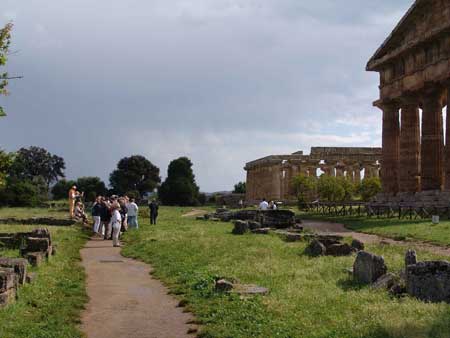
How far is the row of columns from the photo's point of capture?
1690 inches

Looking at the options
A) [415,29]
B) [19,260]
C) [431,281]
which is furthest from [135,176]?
[431,281]

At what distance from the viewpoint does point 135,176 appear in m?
109

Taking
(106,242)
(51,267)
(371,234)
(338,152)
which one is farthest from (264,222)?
(338,152)

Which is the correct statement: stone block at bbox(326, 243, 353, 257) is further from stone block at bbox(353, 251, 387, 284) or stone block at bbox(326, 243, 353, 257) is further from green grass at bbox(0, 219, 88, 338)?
green grass at bbox(0, 219, 88, 338)

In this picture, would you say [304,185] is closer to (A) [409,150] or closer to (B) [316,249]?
(A) [409,150]

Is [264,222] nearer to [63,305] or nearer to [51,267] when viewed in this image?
[51,267]

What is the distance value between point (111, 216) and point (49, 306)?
1696 cm

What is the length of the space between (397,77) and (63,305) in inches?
1540

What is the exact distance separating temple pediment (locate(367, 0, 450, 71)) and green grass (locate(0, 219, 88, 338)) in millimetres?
30757

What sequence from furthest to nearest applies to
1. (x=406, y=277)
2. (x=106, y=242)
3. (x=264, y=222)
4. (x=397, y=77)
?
(x=397, y=77), (x=264, y=222), (x=106, y=242), (x=406, y=277)

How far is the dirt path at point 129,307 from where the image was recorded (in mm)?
10492

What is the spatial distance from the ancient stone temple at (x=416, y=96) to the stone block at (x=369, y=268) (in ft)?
89.6

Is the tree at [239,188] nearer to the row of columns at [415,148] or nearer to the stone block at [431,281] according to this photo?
the row of columns at [415,148]

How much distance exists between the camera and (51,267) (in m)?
17.2
